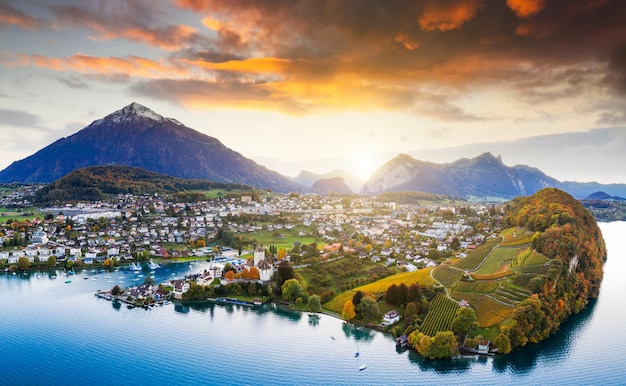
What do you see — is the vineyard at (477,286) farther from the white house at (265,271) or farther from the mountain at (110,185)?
the mountain at (110,185)

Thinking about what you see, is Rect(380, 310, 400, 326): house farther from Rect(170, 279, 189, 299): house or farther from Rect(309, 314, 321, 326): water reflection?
Rect(170, 279, 189, 299): house

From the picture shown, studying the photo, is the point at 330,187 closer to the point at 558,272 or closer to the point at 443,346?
the point at 558,272

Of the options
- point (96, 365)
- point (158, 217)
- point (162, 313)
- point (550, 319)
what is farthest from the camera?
point (158, 217)

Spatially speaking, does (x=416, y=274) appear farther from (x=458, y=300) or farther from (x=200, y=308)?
(x=200, y=308)

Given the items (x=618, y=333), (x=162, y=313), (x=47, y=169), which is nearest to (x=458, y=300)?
(x=618, y=333)

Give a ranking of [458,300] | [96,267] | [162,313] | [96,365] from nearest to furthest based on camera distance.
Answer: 1. [96,365]
2. [458,300]
3. [162,313]
4. [96,267]

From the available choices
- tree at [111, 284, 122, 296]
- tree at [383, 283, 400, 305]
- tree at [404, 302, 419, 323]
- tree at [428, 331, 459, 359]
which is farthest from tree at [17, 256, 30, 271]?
tree at [428, 331, 459, 359]

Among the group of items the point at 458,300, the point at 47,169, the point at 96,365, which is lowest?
the point at 96,365
